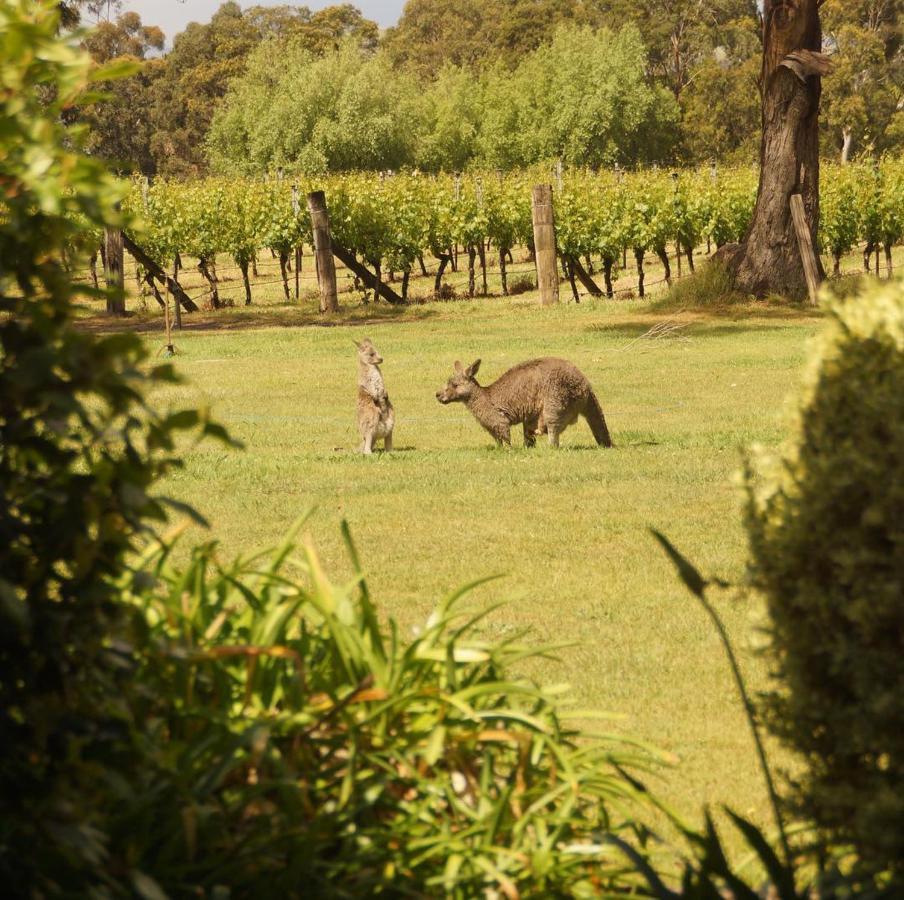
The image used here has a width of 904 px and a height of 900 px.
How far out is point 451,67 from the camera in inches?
3472

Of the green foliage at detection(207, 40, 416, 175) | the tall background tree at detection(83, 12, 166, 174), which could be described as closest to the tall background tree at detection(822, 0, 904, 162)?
the green foliage at detection(207, 40, 416, 175)

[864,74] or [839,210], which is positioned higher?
[864,74]

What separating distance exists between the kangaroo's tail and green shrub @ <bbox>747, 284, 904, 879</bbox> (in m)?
8.17

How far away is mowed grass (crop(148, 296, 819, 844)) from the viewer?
575 centimetres

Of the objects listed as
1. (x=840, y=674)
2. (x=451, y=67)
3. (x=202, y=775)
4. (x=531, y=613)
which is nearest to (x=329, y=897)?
(x=202, y=775)

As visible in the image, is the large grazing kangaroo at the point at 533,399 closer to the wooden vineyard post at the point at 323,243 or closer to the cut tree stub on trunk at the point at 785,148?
the cut tree stub on trunk at the point at 785,148

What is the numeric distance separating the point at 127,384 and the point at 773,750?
3.43 m

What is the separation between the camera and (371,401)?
11570 millimetres

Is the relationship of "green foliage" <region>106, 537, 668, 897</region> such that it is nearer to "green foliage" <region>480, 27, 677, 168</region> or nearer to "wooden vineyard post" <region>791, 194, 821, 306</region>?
"wooden vineyard post" <region>791, 194, 821, 306</region>

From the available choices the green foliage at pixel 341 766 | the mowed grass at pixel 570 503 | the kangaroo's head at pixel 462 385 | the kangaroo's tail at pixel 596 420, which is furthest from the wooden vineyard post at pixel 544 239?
the green foliage at pixel 341 766

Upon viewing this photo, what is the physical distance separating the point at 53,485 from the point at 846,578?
65.3 inches

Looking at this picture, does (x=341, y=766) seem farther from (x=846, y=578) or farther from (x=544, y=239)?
(x=544, y=239)

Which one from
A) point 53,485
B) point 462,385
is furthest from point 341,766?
point 462,385

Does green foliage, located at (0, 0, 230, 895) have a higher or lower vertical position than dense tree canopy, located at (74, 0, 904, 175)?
lower
